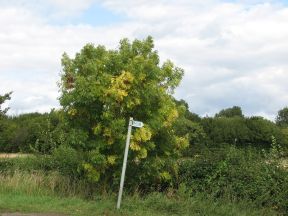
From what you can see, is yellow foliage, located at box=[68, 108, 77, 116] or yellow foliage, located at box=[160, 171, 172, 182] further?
yellow foliage, located at box=[160, 171, 172, 182]

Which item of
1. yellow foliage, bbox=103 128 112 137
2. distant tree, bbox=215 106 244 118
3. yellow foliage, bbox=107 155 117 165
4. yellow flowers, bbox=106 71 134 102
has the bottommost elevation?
yellow foliage, bbox=107 155 117 165

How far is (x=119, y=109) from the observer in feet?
46.7

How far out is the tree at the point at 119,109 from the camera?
1378 cm

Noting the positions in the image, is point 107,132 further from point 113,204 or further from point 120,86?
point 113,204

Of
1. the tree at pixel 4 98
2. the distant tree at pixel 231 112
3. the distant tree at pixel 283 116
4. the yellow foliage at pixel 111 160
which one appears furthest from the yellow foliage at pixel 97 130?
the distant tree at pixel 283 116

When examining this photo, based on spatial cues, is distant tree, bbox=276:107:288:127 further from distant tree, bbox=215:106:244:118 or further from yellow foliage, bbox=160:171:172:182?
yellow foliage, bbox=160:171:172:182

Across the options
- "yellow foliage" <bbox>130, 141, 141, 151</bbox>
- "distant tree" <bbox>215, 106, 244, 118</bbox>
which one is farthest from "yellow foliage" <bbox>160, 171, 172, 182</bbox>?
"distant tree" <bbox>215, 106, 244, 118</bbox>

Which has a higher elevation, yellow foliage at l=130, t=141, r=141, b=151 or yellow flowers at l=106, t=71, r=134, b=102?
yellow flowers at l=106, t=71, r=134, b=102

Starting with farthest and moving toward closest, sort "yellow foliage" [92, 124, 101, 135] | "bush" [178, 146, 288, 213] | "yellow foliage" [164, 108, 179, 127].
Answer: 1. "yellow foliage" [164, 108, 179, 127]
2. "yellow foliage" [92, 124, 101, 135]
3. "bush" [178, 146, 288, 213]

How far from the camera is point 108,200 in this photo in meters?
13.6

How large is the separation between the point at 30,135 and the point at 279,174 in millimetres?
31353

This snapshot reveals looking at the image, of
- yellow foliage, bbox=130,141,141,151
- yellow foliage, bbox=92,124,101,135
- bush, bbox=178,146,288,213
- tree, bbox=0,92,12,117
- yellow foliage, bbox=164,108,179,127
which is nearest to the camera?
bush, bbox=178,146,288,213

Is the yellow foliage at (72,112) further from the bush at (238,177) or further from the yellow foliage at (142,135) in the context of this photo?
the bush at (238,177)

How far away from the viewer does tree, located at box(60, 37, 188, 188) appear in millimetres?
13781
